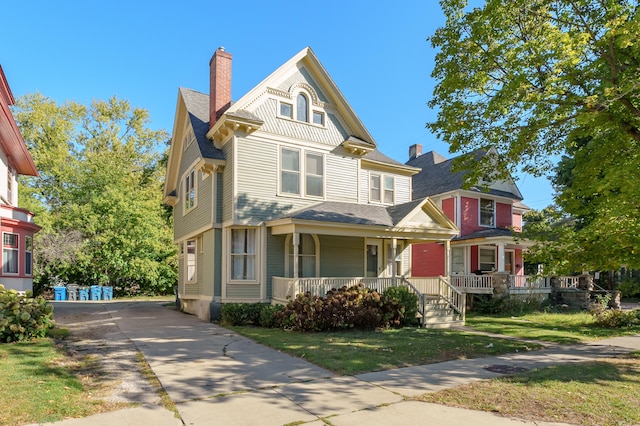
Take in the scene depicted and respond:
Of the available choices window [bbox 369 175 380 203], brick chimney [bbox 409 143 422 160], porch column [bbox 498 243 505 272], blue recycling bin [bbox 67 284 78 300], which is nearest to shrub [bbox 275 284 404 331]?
window [bbox 369 175 380 203]

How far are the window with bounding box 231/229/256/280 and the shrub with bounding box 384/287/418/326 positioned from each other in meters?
4.73

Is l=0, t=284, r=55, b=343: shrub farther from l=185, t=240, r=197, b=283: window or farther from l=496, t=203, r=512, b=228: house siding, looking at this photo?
l=496, t=203, r=512, b=228: house siding

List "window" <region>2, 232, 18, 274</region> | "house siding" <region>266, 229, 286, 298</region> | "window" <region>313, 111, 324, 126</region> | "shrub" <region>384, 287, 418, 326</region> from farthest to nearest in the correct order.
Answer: "window" <region>313, 111, 324, 126</region> → "window" <region>2, 232, 18, 274</region> → "house siding" <region>266, 229, 286, 298</region> → "shrub" <region>384, 287, 418, 326</region>

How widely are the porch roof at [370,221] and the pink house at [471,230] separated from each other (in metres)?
7.13

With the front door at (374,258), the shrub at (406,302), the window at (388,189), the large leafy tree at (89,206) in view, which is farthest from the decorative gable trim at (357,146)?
the large leafy tree at (89,206)

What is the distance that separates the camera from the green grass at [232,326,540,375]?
774cm

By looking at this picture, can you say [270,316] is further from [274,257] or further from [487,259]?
[487,259]

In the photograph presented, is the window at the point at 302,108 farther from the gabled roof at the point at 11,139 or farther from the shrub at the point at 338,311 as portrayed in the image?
the gabled roof at the point at 11,139

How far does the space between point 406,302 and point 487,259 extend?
11969 millimetres

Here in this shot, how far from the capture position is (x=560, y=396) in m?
5.74

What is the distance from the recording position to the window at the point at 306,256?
14727 mm

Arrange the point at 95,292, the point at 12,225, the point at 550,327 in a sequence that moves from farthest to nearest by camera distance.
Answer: the point at 95,292, the point at 12,225, the point at 550,327

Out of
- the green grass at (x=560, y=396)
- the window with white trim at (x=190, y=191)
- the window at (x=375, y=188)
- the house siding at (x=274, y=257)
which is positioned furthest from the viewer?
the window at (x=375, y=188)

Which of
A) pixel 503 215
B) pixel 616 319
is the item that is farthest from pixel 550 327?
pixel 503 215
